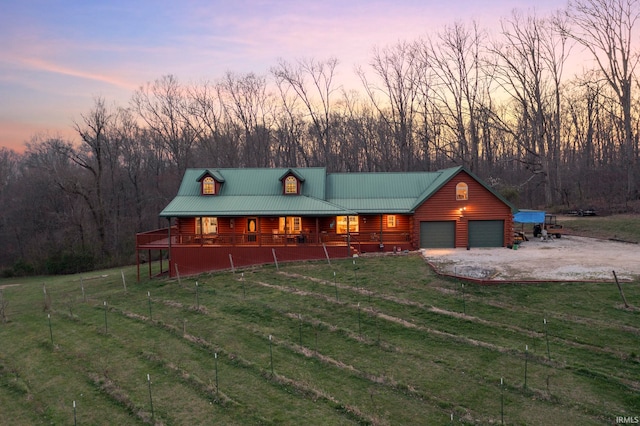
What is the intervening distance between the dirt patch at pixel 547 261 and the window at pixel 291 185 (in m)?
9.65

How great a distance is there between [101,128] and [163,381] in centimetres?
3909

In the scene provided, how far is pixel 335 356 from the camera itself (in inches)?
488

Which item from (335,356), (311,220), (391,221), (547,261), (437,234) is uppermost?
(311,220)

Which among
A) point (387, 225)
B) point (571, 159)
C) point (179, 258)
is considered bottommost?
point (179, 258)

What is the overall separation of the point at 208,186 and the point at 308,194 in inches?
275

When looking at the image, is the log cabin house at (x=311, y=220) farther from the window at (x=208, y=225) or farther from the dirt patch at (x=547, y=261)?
the dirt patch at (x=547, y=261)

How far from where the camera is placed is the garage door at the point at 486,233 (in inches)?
1046

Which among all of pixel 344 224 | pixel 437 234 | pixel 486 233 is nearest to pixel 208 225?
pixel 344 224

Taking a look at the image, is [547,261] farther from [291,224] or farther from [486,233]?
[291,224]

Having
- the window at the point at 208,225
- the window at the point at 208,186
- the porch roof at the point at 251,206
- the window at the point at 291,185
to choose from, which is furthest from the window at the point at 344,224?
the window at the point at 208,186

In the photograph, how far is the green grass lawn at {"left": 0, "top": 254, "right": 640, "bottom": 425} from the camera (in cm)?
966

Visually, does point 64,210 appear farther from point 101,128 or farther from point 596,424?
point 596,424

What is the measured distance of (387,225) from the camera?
2738cm

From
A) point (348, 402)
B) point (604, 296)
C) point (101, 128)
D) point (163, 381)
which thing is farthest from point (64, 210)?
point (604, 296)
